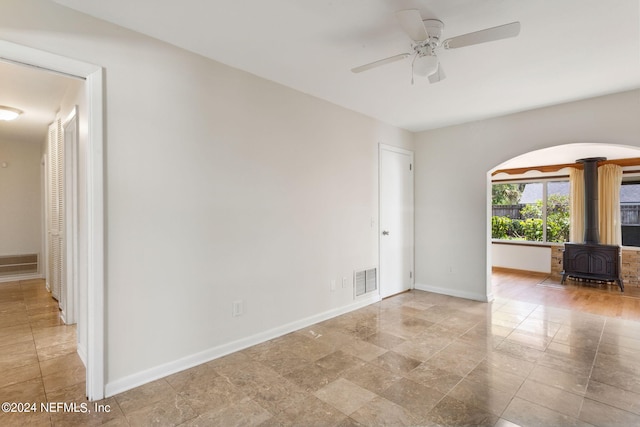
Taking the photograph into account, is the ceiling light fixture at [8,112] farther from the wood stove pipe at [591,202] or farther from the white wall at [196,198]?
the wood stove pipe at [591,202]

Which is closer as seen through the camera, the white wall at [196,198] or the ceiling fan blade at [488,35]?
the ceiling fan blade at [488,35]

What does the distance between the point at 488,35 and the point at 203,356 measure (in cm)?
319

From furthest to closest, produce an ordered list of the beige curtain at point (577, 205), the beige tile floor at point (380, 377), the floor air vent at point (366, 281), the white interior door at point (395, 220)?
the beige curtain at point (577, 205), the white interior door at point (395, 220), the floor air vent at point (366, 281), the beige tile floor at point (380, 377)

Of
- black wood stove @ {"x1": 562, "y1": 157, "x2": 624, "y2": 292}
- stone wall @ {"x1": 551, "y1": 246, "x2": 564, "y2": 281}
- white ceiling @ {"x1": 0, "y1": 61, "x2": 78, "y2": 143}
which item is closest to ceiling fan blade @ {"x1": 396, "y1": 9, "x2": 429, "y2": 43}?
white ceiling @ {"x1": 0, "y1": 61, "x2": 78, "y2": 143}

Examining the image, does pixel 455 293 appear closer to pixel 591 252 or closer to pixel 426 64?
pixel 591 252

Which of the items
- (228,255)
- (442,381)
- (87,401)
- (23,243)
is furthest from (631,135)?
(23,243)

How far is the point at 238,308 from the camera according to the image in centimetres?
291

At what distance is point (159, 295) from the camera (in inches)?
95.5

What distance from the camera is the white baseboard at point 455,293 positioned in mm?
4527

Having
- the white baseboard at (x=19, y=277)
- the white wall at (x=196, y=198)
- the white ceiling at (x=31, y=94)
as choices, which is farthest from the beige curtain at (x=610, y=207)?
the white baseboard at (x=19, y=277)

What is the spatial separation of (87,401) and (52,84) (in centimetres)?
299

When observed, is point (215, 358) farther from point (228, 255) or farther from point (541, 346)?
point (541, 346)

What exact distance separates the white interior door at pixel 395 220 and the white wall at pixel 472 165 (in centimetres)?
20

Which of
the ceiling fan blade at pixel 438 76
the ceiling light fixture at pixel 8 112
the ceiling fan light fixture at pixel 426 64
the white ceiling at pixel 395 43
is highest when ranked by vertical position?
the white ceiling at pixel 395 43
